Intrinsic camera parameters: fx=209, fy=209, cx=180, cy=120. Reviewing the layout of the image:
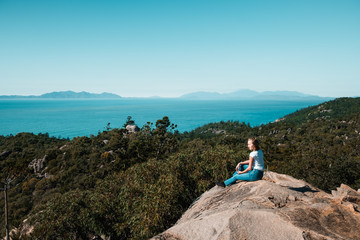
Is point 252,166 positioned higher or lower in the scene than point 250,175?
higher

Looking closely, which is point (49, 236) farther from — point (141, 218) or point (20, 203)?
point (20, 203)

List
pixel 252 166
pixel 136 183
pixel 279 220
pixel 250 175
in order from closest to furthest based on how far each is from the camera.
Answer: pixel 279 220, pixel 252 166, pixel 250 175, pixel 136 183

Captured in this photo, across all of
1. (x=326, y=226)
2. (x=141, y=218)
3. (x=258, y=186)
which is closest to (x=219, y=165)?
(x=141, y=218)

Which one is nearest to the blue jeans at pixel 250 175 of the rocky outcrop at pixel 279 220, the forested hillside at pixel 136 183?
the rocky outcrop at pixel 279 220

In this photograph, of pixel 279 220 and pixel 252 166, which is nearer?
pixel 279 220

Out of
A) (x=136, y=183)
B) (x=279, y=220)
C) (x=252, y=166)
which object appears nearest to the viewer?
(x=279, y=220)

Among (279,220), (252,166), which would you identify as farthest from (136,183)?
(279,220)

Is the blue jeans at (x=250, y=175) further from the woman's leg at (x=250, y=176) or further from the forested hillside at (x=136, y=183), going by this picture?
the forested hillside at (x=136, y=183)

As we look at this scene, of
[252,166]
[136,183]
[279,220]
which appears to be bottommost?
[136,183]

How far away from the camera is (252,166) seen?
369 inches

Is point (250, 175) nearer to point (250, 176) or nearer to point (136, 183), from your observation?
point (250, 176)

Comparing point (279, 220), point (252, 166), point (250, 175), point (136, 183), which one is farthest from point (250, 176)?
point (136, 183)

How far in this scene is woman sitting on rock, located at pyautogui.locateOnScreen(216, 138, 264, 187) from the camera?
884 centimetres

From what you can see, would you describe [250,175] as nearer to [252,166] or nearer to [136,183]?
[252,166]
